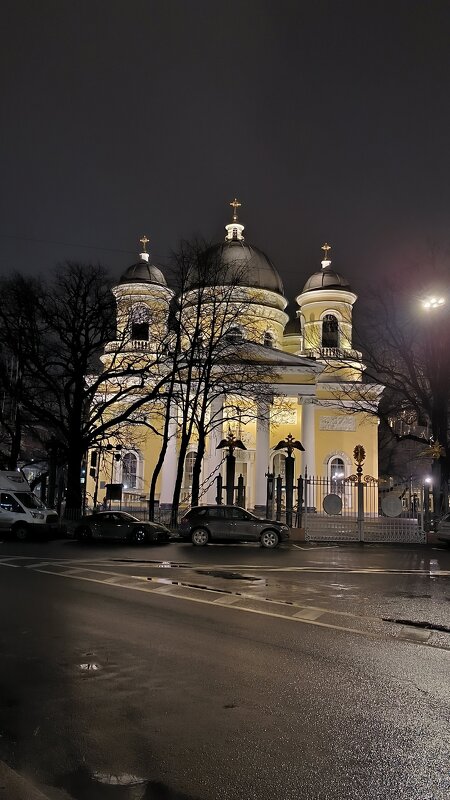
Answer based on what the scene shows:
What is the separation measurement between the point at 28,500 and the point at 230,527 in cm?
815

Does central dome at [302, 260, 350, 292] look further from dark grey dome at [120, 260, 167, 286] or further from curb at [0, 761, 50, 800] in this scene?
curb at [0, 761, 50, 800]

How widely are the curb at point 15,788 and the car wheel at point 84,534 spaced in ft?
67.7

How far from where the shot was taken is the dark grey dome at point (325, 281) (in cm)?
4983

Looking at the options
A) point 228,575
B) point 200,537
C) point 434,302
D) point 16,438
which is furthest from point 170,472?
point 228,575

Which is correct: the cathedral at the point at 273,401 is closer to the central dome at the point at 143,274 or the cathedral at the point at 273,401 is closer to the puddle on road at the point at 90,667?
the central dome at the point at 143,274

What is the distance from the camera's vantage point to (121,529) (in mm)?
23938

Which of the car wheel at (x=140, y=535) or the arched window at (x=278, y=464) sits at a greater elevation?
the arched window at (x=278, y=464)

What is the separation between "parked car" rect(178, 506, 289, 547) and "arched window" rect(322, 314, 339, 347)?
28.5 meters

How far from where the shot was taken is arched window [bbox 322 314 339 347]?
49347mm

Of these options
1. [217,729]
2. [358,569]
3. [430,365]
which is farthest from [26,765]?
[430,365]

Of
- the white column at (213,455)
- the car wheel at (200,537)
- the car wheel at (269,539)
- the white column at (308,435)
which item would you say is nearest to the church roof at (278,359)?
the white column at (308,435)

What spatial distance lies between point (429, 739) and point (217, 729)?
1.64 m

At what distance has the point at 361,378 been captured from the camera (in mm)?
49031

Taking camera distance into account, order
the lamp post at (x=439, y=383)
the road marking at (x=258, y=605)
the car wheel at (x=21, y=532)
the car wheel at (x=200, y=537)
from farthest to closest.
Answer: the lamp post at (x=439, y=383), the car wheel at (x=21, y=532), the car wheel at (x=200, y=537), the road marking at (x=258, y=605)
